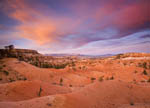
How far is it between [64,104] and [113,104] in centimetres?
283

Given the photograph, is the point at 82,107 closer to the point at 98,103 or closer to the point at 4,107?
the point at 98,103

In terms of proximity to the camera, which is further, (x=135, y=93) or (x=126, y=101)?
(x=135, y=93)

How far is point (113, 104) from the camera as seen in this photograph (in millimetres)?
4906

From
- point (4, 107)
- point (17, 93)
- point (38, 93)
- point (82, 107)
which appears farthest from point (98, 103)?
point (17, 93)

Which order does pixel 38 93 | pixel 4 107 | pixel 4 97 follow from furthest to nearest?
pixel 38 93 → pixel 4 97 → pixel 4 107

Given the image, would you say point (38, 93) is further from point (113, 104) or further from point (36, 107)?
point (113, 104)

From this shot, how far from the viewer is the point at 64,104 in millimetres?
3801

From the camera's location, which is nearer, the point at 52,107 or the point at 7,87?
the point at 52,107

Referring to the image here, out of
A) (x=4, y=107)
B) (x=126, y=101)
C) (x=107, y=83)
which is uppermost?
(x=4, y=107)

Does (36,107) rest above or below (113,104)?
above

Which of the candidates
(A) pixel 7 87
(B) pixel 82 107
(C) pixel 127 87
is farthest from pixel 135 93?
(A) pixel 7 87

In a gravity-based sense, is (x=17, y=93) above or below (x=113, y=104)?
above

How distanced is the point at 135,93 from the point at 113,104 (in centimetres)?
235

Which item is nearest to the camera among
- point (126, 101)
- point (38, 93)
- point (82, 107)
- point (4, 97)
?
point (82, 107)
